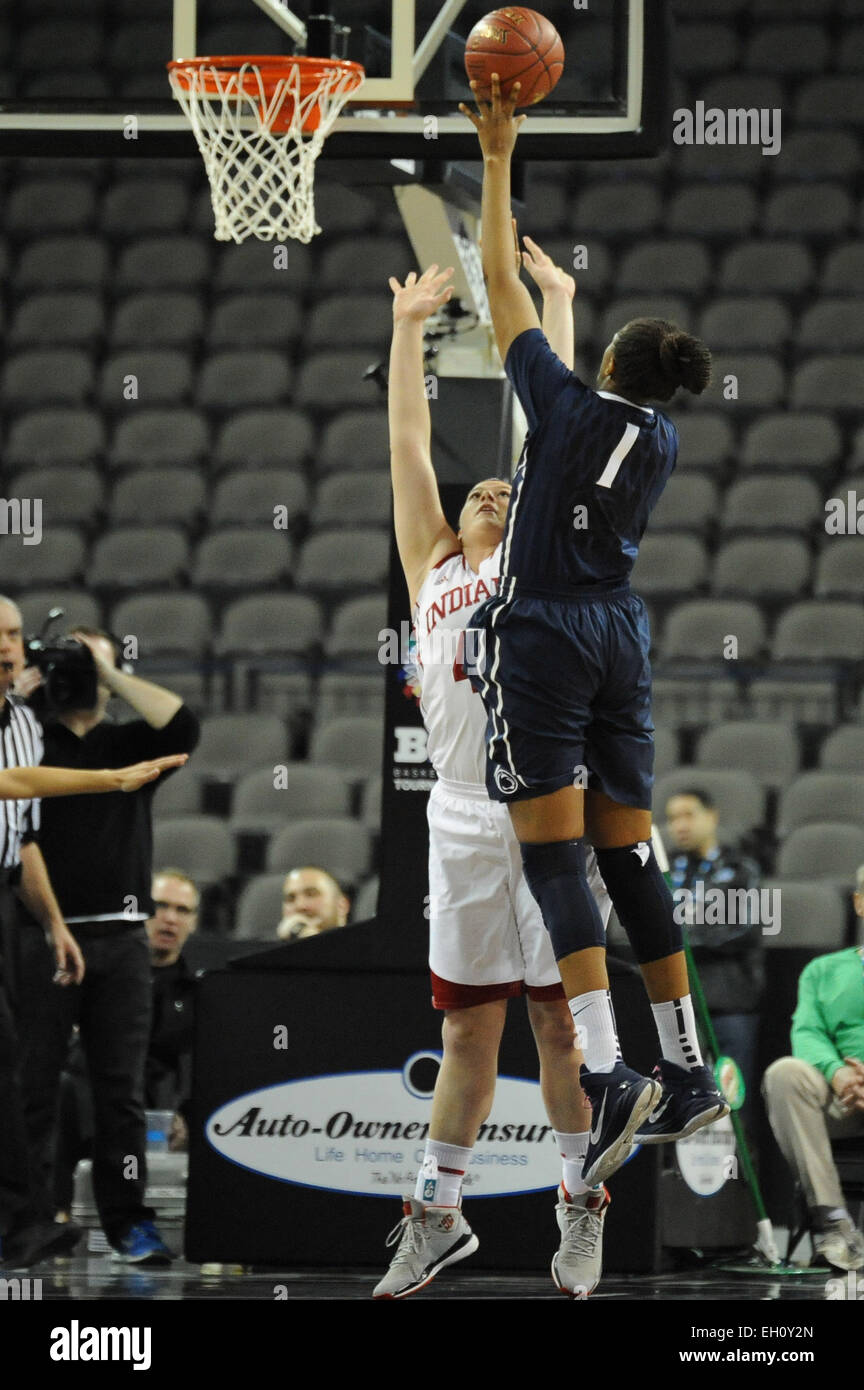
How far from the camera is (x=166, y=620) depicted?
12555 mm

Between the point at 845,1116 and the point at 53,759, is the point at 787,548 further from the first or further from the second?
the point at 53,759

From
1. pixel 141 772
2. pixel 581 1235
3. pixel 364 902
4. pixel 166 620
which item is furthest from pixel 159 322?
pixel 581 1235

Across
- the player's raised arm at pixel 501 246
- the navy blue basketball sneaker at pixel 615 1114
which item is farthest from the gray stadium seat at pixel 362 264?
the navy blue basketball sneaker at pixel 615 1114

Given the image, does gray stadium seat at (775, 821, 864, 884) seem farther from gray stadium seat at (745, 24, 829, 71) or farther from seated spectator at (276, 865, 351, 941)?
gray stadium seat at (745, 24, 829, 71)

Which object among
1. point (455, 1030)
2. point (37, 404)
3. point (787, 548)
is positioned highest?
point (37, 404)

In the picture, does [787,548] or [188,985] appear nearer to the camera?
[188,985]

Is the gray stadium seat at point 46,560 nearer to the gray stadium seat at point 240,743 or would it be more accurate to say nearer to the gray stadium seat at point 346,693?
the gray stadium seat at point 240,743

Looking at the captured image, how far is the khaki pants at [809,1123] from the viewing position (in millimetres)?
7344

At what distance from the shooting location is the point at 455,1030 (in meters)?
5.50

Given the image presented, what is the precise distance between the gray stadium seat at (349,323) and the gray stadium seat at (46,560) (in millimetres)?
2518

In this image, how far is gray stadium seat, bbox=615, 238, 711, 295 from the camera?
14.2m
